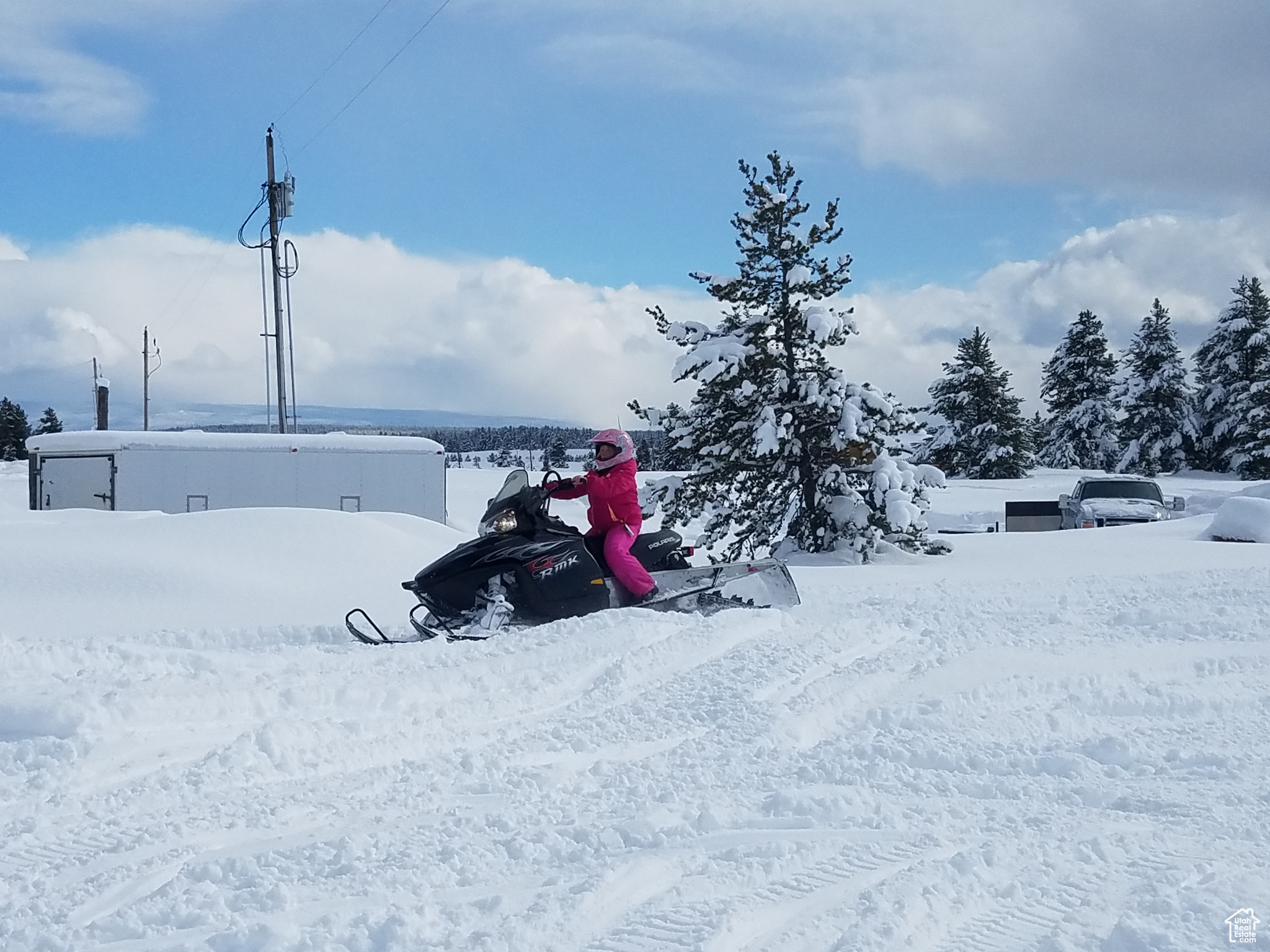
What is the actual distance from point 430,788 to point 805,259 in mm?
12294

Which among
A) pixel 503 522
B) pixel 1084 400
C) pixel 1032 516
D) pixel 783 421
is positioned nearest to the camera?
pixel 503 522

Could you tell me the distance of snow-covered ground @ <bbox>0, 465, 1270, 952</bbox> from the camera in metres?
2.95

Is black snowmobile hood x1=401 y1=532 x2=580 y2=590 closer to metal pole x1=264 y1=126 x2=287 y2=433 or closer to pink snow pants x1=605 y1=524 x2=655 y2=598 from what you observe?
pink snow pants x1=605 y1=524 x2=655 y2=598

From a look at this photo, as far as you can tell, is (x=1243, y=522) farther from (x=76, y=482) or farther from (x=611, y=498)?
(x=76, y=482)

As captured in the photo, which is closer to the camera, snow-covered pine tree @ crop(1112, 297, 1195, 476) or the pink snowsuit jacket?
the pink snowsuit jacket

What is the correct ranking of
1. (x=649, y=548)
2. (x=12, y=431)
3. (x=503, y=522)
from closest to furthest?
(x=503, y=522) → (x=649, y=548) → (x=12, y=431)

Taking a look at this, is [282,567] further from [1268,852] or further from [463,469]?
[463,469]

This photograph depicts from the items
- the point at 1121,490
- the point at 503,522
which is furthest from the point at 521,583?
the point at 1121,490

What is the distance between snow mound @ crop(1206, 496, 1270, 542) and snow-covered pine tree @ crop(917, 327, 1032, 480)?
2811 centimetres

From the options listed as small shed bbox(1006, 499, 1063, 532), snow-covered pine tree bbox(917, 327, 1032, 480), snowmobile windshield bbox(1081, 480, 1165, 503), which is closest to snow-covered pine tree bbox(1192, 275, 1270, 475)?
snow-covered pine tree bbox(917, 327, 1032, 480)

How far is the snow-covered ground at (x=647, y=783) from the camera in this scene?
2945mm

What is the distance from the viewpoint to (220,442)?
1859cm

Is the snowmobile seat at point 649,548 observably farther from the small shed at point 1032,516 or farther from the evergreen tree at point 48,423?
the evergreen tree at point 48,423

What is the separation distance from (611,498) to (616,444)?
15.9 inches
